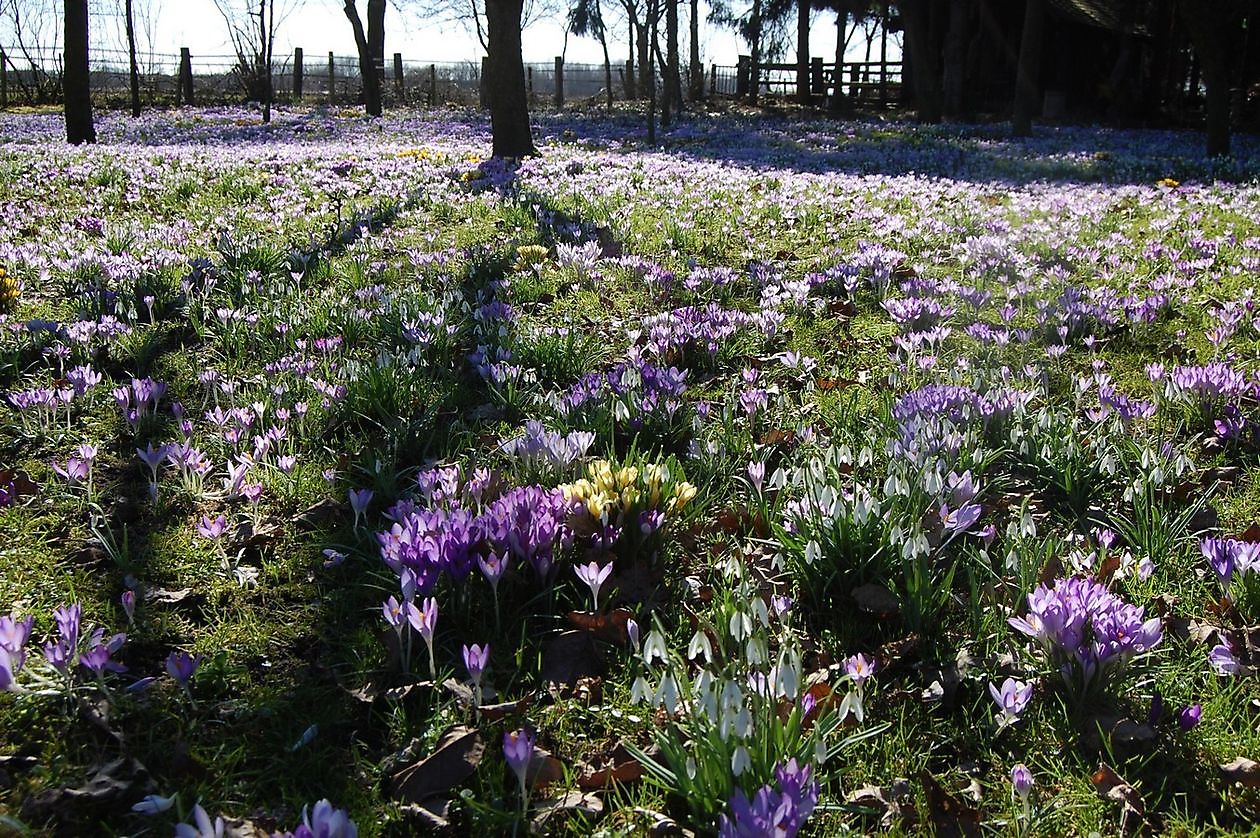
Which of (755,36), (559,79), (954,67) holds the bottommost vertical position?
(954,67)

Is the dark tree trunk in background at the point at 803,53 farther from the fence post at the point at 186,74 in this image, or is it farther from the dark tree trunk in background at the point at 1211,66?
the fence post at the point at 186,74

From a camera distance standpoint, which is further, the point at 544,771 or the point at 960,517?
the point at 960,517

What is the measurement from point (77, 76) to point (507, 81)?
8995 millimetres

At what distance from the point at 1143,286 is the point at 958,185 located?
20.6 feet

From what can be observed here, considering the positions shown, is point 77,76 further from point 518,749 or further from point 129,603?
point 518,749

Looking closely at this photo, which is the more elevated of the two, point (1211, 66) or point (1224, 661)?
point (1211, 66)

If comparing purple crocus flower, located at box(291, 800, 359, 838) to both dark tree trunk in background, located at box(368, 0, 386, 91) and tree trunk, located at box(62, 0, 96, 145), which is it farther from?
dark tree trunk in background, located at box(368, 0, 386, 91)

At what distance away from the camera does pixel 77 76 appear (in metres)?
15.8

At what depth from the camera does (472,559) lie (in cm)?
207

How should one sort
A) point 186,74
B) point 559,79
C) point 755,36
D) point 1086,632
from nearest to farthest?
point 1086,632 → point 186,74 → point 559,79 → point 755,36

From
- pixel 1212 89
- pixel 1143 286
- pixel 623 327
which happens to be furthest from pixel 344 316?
pixel 1212 89

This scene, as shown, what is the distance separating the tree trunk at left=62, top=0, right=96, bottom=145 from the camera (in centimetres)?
1520

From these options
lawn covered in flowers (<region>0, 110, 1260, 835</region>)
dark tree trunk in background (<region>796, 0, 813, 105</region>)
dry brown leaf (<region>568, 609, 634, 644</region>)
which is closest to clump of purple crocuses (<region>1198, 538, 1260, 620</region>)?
lawn covered in flowers (<region>0, 110, 1260, 835</region>)

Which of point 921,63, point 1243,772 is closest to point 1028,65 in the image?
point 921,63
